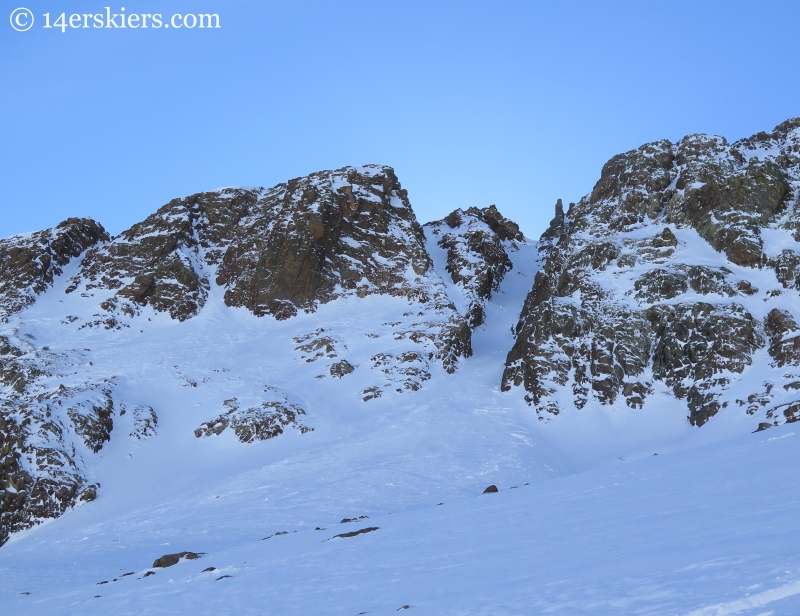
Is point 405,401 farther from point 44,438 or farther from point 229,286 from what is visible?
point 229,286

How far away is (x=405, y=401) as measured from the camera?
167ft

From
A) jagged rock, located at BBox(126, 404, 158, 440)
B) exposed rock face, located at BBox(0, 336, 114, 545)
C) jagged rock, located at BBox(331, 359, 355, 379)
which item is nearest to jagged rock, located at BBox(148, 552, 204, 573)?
exposed rock face, located at BBox(0, 336, 114, 545)

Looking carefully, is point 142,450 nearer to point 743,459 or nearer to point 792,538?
point 743,459

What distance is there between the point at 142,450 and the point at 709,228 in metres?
49.2

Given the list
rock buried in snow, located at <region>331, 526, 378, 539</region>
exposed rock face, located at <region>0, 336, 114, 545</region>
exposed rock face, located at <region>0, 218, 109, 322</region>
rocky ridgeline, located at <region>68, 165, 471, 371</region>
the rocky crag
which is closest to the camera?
rock buried in snow, located at <region>331, 526, 378, 539</region>

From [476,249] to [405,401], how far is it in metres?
32.3

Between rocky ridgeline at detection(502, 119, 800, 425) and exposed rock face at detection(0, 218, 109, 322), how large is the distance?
160 ft

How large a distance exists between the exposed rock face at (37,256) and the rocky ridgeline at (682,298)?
48.8 metres


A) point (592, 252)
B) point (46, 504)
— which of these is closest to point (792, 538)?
point (46, 504)

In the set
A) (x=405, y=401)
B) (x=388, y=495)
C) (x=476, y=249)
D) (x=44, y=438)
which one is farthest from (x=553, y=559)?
(x=476, y=249)

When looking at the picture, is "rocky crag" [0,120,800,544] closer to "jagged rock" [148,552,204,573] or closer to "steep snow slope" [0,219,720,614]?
"steep snow slope" [0,219,720,614]

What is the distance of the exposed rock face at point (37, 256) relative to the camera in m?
65.4

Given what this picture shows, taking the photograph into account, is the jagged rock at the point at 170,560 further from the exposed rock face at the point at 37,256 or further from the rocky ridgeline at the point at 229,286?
the exposed rock face at the point at 37,256

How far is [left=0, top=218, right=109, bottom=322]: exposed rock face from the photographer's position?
65.4 metres
